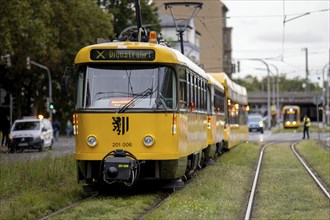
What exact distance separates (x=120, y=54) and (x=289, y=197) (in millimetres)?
4694

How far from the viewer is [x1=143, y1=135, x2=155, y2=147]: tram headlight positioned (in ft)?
53.2

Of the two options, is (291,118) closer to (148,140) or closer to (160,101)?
(160,101)

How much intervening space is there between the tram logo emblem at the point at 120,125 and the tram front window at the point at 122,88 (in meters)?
0.21

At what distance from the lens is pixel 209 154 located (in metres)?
26.5

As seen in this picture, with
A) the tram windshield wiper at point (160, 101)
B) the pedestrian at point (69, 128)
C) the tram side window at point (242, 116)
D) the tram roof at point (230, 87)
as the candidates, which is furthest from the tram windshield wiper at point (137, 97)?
the pedestrian at point (69, 128)

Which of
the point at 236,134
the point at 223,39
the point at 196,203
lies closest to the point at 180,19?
the point at 236,134

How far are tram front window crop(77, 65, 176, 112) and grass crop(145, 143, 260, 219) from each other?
205 centimetres

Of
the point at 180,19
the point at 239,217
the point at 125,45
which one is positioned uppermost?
the point at 180,19

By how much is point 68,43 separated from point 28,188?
110 ft

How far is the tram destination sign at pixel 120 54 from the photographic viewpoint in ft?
53.7

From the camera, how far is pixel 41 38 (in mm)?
38469

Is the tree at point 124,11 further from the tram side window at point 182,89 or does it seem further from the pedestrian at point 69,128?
the tram side window at point 182,89

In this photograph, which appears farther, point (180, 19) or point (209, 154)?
point (180, 19)

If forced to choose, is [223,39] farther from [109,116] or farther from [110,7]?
[109,116]
